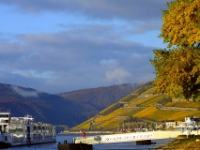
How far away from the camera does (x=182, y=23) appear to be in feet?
191

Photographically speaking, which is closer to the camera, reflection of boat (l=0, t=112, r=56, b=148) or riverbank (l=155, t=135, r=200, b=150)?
riverbank (l=155, t=135, r=200, b=150)

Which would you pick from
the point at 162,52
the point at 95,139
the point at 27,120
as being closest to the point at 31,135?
the point at 27,120

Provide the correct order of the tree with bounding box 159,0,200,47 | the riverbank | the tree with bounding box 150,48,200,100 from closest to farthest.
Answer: the tree with bounding box 159,0,200,47, the tree with bounding box 150,48,200,100, the riverbank

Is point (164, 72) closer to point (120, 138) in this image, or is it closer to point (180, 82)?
point (180, 82)

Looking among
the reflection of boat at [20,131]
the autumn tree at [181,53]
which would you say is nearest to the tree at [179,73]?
the autumn tree at [181,53]

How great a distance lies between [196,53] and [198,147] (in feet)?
37.1

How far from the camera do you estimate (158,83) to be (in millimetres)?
62344

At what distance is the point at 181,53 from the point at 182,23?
11.8 ft

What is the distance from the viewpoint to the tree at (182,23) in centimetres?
5584

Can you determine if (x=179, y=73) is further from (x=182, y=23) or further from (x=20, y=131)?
(x=20, y=131)

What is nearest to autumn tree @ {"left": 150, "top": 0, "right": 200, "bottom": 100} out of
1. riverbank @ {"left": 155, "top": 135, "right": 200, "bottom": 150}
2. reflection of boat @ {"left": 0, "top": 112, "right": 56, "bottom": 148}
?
riverbank @ {"left": 155, "top": 135, "right": 200, "bottom": 150}

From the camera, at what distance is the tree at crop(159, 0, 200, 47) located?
183 feet

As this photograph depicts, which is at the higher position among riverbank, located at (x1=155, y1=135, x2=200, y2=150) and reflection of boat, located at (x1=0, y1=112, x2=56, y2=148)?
reflection of boat, located at (x1=0, y1=112, x2=56, y2=148)

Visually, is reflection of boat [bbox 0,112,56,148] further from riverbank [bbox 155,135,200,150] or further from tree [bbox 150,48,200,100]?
tree [bbox 150,48,200,100]
